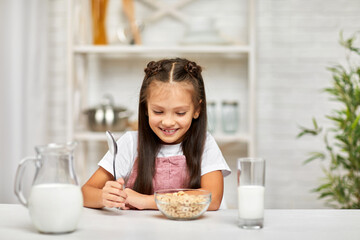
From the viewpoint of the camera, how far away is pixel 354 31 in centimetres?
375

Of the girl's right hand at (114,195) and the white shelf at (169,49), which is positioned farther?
the white shelf at (169,49)

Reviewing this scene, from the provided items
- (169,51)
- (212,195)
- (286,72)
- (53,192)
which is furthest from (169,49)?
(53,192)

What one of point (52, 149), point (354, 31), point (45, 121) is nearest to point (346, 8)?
Result: point (354, 31)

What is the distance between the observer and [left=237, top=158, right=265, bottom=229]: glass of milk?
114 cm

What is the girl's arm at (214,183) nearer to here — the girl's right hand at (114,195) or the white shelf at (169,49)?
the girl's right hand at (114,195)

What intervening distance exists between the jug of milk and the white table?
3 cm

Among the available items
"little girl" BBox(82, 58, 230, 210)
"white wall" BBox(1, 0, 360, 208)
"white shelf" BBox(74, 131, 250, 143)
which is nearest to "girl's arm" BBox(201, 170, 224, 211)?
"little girl" BBox(82, 58, 230, 210)

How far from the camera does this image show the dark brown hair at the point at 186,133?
1664 mm

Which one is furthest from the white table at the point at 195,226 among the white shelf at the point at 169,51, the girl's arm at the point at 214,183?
the white shelf at the point at 169,51

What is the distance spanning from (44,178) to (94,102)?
2818 millimetres

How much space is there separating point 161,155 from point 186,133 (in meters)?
0.12

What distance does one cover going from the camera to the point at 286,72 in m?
3.79

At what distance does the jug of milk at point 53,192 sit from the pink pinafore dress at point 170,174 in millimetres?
634

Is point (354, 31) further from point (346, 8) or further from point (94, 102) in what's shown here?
point (94, 102)
